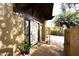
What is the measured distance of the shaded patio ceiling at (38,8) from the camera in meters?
1.66

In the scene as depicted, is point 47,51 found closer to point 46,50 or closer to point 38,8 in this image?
point 46,50

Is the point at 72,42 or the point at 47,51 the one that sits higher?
the point at 72,42

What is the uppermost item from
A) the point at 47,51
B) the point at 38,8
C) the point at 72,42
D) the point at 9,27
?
the point at 38,8

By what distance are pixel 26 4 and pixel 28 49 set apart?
59cm

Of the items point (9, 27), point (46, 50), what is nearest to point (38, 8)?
point (9, 27)

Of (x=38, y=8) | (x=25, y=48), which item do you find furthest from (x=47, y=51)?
(x=38, y=8)

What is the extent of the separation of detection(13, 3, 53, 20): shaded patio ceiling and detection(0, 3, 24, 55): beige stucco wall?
0.09m

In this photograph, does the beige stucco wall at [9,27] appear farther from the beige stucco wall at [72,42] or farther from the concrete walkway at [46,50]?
the beige stucco wall at [72,42]

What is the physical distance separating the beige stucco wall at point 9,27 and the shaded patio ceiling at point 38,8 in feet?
0.29

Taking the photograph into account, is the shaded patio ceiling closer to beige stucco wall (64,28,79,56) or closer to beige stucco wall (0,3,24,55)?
beige stucco wall (0,3,24,55)

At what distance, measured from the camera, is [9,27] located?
5.45ft

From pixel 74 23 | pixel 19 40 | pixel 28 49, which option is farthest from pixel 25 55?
pixel 74 23

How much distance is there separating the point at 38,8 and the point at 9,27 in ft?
1.49

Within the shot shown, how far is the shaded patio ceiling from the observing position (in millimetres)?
1658
